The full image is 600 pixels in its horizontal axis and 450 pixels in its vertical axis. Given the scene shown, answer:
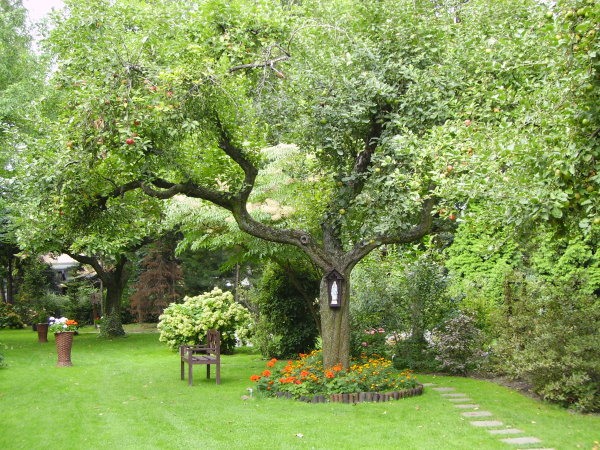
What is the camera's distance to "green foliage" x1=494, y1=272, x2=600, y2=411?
7.73 m

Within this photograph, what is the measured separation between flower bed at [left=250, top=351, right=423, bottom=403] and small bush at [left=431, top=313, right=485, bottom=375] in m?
1.88

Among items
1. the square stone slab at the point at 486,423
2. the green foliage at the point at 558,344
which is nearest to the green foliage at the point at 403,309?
the green foliage at the point at 558,344

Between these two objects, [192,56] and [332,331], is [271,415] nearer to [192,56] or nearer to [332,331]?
[332,331]

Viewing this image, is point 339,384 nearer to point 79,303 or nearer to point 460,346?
point 460,346

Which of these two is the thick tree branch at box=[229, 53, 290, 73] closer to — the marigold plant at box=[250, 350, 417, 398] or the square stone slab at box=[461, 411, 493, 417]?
the marigold plant at box=[250, 350, 417, 398]

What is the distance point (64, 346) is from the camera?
42.3 feet

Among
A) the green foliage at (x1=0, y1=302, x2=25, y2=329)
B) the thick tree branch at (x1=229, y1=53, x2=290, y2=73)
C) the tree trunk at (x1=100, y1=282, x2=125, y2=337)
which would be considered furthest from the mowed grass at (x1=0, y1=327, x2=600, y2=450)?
the green foliage at (x1=0, y1=302, x2=25, y2=329)

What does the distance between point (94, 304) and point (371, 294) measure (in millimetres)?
17241

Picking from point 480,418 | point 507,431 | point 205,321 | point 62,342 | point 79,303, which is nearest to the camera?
point 507,431

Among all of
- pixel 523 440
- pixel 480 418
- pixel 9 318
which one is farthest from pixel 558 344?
pixel 9 318

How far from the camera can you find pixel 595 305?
339 inches

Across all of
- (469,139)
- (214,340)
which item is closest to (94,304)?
(214,340)

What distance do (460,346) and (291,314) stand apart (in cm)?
429

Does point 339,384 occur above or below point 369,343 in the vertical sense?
below
